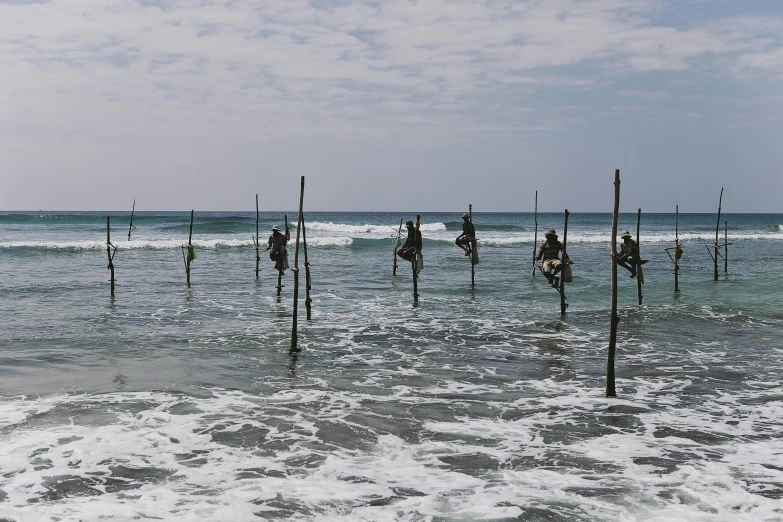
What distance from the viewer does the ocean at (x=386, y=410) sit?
6.59m

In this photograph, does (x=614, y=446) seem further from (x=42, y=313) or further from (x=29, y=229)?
(x=29, y=229)

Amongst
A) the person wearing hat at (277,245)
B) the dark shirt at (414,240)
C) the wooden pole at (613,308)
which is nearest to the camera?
the wooden pole at (613,308)

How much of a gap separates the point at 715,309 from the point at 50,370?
17381 millimetres

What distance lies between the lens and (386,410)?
30.7 feet

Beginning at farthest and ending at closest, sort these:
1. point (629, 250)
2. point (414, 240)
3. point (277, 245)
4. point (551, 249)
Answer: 1. point (277, 245)
2. point (414, 240)
3. point (629, 250)
4. point (551, 249)

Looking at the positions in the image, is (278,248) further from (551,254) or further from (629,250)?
(629,250)

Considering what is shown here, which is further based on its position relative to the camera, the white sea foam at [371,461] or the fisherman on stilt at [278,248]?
the fisherman on stilt at [278,248]

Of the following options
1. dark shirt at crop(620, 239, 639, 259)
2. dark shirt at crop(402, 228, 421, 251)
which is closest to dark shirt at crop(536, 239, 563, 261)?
dark shirt at crop(620, 239, 639, 259)

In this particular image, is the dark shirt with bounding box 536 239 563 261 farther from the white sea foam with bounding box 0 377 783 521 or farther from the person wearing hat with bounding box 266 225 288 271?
the person wearing hat with bounding box 266 225 288 271

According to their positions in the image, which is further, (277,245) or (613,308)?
(277,245)

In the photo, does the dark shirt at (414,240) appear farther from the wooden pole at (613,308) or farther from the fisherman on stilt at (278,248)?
the wooden pole at (613,308)

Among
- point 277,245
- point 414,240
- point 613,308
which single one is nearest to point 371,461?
point 613,308

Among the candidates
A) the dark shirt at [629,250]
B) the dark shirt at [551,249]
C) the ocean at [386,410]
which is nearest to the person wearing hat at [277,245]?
the ocean at [386,410]

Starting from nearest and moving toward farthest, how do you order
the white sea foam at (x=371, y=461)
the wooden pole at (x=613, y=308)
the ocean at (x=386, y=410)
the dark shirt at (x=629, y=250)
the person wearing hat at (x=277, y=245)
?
the white sea foam at (x=371, y=461)
the ocean at (x=386, y=410)
the wooden pole at (x=613, y=308)
the dark shirt at (x=629, y=250)
the person wearing hat at (x=277, y=245)
